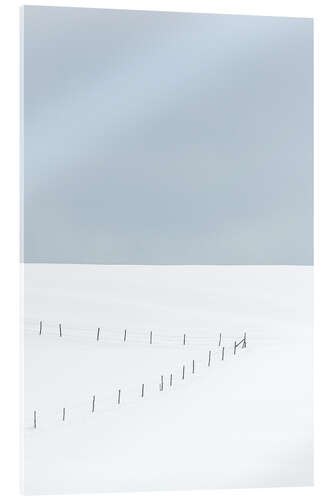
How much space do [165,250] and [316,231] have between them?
1026 millimetres

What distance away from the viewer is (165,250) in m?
7.05

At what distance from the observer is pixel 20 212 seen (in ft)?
22.4

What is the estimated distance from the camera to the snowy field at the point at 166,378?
680 centimetres

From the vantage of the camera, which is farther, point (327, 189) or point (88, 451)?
point (327, 189)

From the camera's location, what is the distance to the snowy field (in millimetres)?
6805

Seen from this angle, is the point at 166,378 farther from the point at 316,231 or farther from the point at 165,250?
the point at 316,231

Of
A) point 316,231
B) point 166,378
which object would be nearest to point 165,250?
point 166,378

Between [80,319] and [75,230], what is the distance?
56cm

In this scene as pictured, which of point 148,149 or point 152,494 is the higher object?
point 148,149

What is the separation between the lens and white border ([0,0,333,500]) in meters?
6.76

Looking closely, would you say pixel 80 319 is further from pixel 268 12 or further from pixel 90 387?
pixel 268 12

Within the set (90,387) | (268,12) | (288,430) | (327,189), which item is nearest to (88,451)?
(90,387)

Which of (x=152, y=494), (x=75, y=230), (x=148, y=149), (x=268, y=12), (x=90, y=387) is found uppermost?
(x=268, y=12)

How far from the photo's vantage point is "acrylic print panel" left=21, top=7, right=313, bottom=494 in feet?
22.4
